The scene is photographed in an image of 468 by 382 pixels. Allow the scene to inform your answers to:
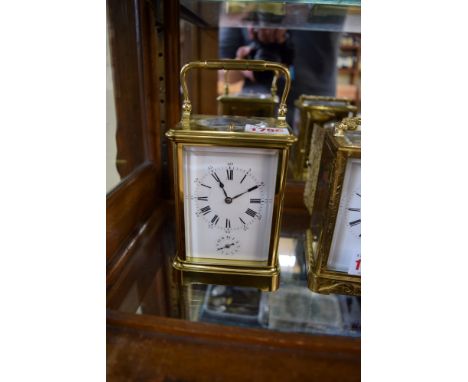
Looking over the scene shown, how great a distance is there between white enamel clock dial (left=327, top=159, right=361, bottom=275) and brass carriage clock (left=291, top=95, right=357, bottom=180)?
15.3 inches

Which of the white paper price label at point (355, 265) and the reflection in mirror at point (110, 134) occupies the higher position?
the reflection in mirror at point (110, 134)

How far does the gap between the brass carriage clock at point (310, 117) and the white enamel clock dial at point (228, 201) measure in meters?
0.40

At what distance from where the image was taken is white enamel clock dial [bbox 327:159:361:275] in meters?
0.52

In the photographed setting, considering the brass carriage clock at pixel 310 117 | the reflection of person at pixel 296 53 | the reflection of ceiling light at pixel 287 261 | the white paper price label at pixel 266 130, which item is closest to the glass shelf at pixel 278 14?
the reflection of person at pixel 296 53

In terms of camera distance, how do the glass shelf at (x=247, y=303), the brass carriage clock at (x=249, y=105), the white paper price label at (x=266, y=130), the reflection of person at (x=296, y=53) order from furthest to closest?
the reflection of person at (x=296, y=53)
the brass carriage clock at (x=249, y=105)
the glass shelf at (x=247, y=303)
the white paper price label at (x=266, y=130)

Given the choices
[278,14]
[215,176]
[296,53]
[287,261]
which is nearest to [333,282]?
[287,261]

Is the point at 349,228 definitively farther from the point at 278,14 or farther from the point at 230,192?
the point at 278,14

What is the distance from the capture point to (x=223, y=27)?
40.9 inches

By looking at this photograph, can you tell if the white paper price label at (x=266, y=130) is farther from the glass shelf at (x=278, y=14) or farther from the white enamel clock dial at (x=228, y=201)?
the glass shelf at (x=278, y=14)

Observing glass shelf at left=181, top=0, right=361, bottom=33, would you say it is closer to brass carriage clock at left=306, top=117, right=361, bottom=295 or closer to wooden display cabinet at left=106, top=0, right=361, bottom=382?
wooden display cabinet at left=106, top=0, right=361, bottom=382

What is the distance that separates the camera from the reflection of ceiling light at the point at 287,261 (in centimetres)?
73

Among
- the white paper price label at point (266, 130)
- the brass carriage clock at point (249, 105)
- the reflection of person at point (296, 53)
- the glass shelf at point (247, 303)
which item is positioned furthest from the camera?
the reflection of person at point (296, 53)

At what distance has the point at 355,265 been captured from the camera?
22.5 inches
